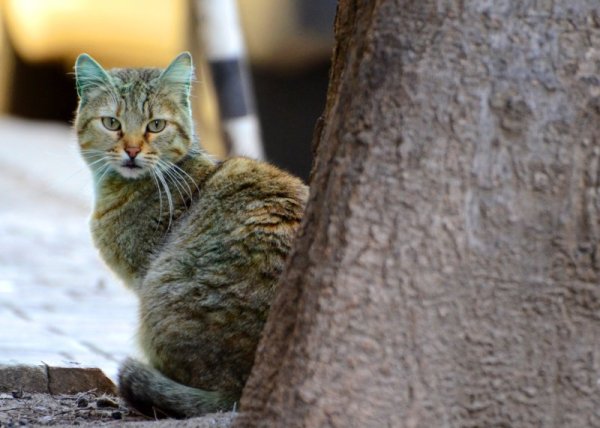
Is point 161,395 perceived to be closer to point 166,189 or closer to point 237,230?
point 237,230

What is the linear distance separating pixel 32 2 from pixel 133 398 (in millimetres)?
12344

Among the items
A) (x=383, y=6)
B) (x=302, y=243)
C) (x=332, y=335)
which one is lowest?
(x=332, y=335)

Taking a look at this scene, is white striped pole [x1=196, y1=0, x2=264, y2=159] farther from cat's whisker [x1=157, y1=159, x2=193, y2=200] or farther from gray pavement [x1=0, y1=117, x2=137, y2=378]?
cat's whisker [x1=157, y1=159, x2=193, y2=200]

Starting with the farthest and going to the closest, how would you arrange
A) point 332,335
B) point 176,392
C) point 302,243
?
point 176,392 → point 302,243 → point 332,335

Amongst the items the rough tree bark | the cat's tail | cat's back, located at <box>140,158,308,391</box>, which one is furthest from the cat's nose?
the rough tree bark

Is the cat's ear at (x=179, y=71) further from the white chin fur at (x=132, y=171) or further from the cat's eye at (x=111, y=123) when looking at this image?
the white chin fur at (x=132, y=171)

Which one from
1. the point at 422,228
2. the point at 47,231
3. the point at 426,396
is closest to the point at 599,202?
the point at 422,228

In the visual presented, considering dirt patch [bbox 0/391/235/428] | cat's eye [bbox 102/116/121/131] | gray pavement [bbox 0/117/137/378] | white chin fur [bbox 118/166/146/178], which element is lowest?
gray pavement [bbox 0/117/137/378]

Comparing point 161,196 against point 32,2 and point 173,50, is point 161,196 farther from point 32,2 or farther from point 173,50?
point 32,2

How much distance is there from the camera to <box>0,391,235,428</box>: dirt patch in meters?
3.63

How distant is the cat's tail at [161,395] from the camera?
3.66 meters

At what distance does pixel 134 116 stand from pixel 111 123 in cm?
10

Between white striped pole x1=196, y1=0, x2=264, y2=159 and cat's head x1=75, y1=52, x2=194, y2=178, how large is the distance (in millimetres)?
3357

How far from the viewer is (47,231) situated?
29.5 feet
